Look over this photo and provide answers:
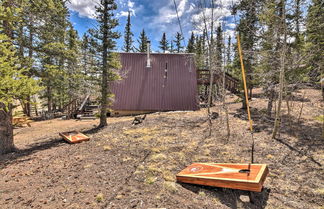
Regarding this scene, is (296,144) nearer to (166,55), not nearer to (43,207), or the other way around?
(43,207)

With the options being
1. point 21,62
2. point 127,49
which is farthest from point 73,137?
point 127,49

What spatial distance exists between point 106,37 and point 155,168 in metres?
7.88

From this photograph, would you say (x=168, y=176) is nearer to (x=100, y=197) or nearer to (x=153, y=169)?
(x=153, y=169)

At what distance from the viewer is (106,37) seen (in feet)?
30.6

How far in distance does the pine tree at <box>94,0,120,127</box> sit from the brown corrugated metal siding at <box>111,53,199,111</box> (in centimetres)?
536

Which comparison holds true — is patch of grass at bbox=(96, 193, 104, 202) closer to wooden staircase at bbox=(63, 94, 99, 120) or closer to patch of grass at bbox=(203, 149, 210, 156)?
patch of grass at bbox=(203, 149, 210, 156)

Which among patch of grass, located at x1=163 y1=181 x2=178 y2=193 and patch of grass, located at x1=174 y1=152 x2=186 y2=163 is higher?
patch of grass, located at x1=163 y1=181 x2=178 y2=193

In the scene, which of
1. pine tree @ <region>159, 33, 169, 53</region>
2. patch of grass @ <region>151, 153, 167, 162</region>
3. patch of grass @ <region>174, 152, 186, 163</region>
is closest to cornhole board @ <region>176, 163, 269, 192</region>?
patch of grass @ <region>174, 152, 186, 163</region>

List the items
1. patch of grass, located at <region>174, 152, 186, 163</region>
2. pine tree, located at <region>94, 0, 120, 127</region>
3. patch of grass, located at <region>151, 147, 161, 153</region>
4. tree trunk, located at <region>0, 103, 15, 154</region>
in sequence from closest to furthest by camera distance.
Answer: patch of grass, located at <region>174, 152, 186, 163</region>
tree trunk, located at <region>0, 103, 15, 154</region>
patch of grass, located at <region>151, 147, 161, 153</region>
pine tree, located at <region>94, 0, 120, 127</region>

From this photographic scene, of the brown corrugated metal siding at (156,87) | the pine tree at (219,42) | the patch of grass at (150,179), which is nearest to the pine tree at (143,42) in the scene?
the brown corrugated metal siding at (156,87)

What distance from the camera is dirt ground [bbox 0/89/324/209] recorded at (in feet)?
10.8

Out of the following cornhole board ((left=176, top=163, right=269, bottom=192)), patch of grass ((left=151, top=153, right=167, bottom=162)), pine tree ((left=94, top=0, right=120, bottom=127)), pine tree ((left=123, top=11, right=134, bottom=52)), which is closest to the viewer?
cornhole board ((left=176, top=163, right=269, bottom=192))

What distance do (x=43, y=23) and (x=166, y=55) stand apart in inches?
439

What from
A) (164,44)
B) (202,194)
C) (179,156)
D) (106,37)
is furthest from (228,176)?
(164,44)
